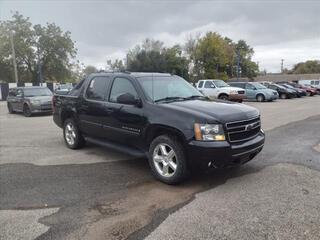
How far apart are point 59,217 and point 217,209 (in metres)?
1.98

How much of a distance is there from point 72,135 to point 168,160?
3.45 meters

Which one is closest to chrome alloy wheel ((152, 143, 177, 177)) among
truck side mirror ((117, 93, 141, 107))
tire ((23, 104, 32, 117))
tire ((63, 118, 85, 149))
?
truck side mirror ((117, 93, 141, 107))

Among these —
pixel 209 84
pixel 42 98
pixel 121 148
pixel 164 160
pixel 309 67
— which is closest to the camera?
pixel 164 160

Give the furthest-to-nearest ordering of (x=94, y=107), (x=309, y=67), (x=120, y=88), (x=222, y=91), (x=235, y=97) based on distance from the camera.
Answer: (x=309, y=67), (x=222, y=91), (x=235, y=97), (x=94, y=107), (x=120, y=88)

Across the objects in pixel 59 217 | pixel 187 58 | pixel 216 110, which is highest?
pixel 187 58

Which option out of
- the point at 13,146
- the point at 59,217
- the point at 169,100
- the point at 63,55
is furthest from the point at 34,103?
the point at 63,55

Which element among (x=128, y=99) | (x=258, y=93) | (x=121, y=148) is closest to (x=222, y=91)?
(x=258, y=93)

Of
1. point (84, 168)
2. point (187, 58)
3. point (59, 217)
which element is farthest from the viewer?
point (187, 58)

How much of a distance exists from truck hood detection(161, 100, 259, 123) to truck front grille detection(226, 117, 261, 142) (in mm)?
73

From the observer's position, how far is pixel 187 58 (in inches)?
2835

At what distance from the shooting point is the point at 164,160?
5.31m

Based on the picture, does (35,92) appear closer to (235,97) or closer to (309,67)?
(235,97)

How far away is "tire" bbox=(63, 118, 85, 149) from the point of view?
304 inches

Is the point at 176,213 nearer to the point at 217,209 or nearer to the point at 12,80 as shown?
the point at 217,209
